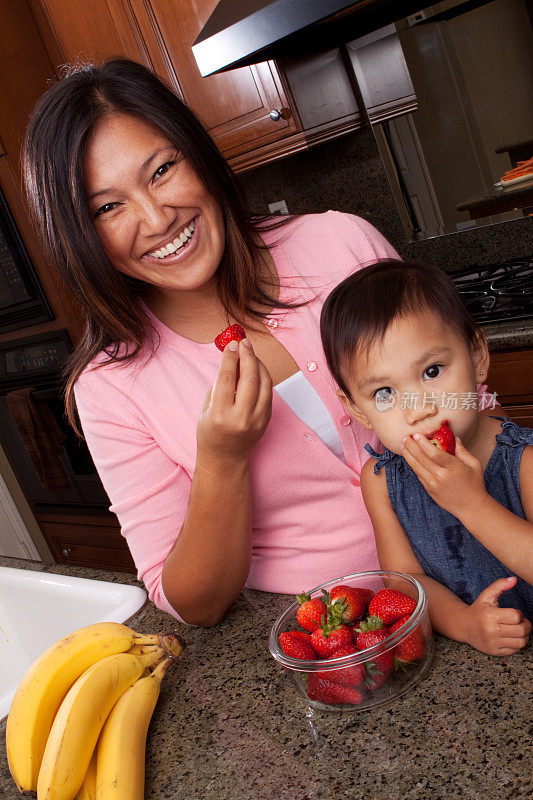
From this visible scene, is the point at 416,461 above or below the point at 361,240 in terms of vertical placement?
below

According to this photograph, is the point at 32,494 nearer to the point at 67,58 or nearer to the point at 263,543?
the point at 67,58

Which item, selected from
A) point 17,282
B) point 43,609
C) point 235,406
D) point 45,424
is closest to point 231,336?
point 235,406

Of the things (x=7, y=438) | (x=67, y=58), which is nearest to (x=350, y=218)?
(x=67, y=58)

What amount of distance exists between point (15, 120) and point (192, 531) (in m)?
2.48

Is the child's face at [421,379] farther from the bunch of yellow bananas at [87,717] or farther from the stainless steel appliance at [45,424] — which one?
the stainless steel appliance at [45,424]

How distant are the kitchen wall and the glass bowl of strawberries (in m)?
2.00

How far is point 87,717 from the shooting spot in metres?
0.81

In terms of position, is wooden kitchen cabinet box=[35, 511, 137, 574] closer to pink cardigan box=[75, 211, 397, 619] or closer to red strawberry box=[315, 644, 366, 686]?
pink cardigan box=[75, 211, 397, 619]

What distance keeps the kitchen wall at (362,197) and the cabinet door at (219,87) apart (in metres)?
0.41

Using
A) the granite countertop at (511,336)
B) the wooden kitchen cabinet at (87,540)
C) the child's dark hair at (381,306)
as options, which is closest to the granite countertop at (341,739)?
the child's dark hair at (381,306)

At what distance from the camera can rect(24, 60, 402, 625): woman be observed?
3.55ft

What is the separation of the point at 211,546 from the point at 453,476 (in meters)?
0.39

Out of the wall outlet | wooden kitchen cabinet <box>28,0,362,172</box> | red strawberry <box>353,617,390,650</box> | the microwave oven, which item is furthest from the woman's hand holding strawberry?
the microwave oven

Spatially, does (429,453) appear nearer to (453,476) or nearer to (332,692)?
(453,476)
